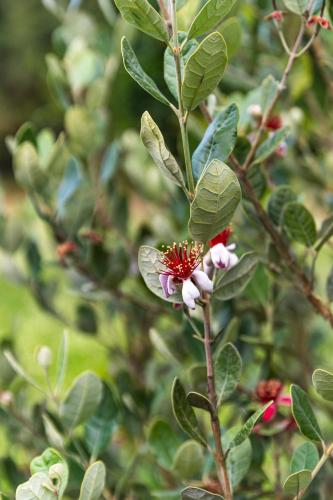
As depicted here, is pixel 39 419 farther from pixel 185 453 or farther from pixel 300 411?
pixel 300 411

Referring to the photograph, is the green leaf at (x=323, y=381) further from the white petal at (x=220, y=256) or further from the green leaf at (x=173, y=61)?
the green leaf at (x=173, y=61)

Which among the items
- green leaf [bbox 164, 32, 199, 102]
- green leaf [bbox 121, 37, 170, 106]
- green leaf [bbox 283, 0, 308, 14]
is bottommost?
green leaf [bbox 283, 0, 308, 14]

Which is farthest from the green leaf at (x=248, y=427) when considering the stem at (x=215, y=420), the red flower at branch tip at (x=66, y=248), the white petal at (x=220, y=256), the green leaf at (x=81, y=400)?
the red flower at branch tip at (x=66, y=248)

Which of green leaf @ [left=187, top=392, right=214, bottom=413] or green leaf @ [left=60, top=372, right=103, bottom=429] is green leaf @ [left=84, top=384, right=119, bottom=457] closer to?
green leaf @ [left=60, top=372, right=103, bottom=429]

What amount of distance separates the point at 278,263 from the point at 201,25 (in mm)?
307

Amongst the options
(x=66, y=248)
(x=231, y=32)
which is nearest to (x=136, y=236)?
(x=66, y=248)

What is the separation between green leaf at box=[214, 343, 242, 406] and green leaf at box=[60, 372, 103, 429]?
0.56 feet

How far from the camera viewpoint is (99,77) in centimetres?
121

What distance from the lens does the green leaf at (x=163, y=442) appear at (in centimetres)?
86

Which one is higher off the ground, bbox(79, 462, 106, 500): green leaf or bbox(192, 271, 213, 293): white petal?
bbox(192, 271, 213, 293): white petal

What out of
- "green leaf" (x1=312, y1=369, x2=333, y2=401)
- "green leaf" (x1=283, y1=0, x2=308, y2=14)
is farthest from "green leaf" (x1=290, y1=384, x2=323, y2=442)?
"green leaf" (x1=283, y1=0, x2=308, y2=14)

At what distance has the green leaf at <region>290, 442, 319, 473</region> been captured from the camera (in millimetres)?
654

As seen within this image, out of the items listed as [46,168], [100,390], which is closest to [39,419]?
[100,390]

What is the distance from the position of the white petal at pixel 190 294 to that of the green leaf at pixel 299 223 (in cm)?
21
